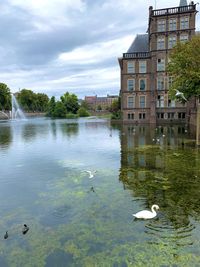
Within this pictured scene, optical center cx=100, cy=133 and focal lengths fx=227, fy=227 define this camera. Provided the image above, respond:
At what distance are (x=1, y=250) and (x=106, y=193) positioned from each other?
4854 mm

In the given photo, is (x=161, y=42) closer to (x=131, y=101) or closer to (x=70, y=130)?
(x=131, y=101)

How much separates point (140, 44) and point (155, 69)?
7906 mm

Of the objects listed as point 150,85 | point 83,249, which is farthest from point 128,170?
point 150,85

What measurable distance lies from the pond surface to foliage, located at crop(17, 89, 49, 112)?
110m

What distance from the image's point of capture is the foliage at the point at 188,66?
20.9 m

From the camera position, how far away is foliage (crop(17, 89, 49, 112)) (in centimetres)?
11812

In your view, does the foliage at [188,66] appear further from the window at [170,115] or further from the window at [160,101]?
the window at [170,115]

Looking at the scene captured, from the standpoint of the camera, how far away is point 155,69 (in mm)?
46750

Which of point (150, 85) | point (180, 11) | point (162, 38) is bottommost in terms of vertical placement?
point (150, 85)

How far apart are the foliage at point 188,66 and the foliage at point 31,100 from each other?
4163 inches

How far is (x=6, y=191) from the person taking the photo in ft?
34.0

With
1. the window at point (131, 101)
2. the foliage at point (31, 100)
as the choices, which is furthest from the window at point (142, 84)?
the foliage at point (31, 100)

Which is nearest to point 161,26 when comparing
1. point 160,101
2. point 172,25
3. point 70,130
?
point 172,25

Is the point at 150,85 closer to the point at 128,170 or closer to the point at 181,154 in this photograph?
the point at 181,154
